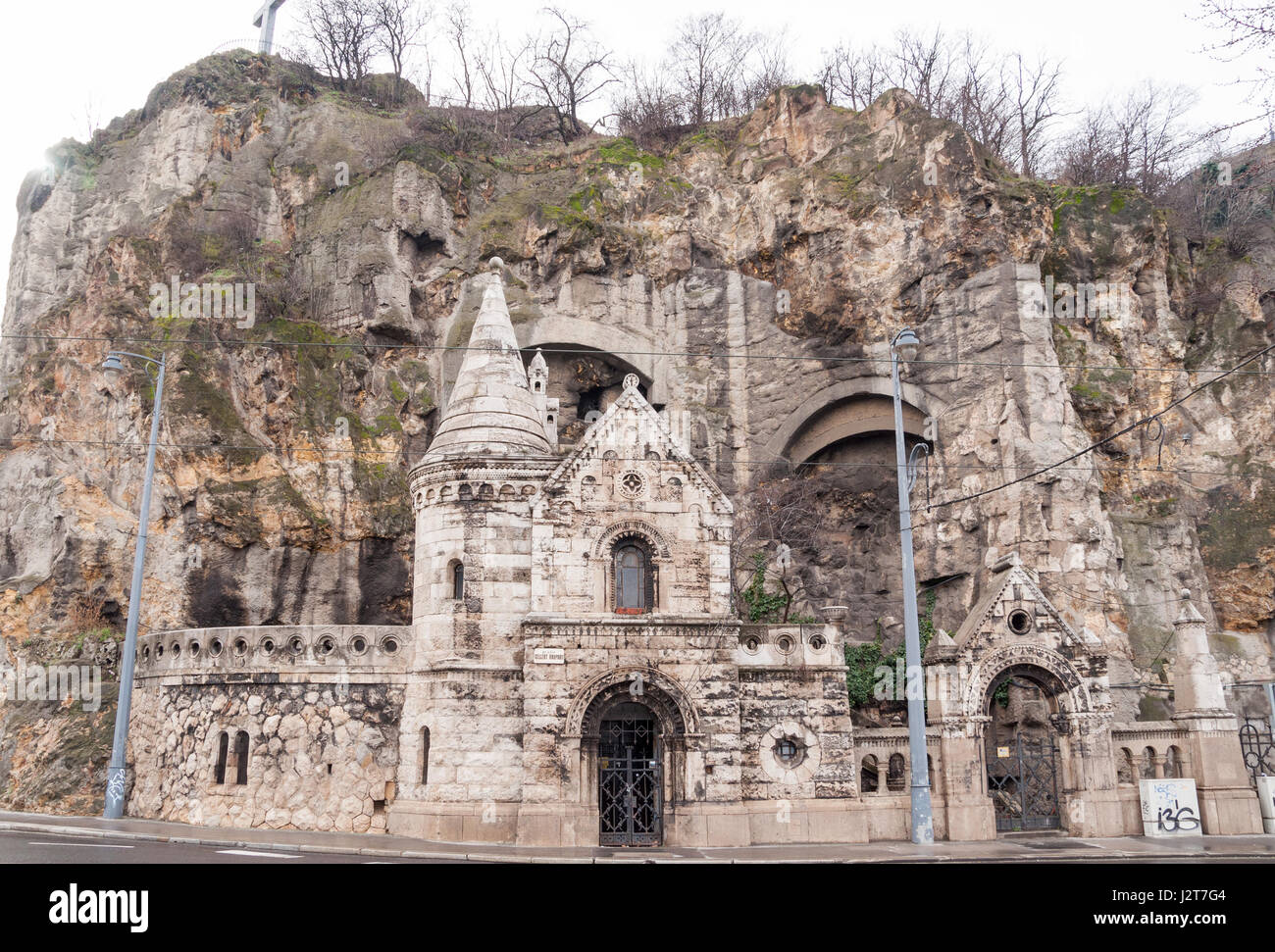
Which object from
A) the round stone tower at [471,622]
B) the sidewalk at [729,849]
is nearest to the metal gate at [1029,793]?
the sidewalk at [729,849]

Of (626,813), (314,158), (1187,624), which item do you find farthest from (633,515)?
(314,158)

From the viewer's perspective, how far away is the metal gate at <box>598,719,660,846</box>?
18.5 metres

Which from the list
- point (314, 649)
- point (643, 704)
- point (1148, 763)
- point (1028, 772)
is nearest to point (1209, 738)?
point (1148, 763)

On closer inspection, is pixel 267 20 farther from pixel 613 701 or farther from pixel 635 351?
pixel 613 701

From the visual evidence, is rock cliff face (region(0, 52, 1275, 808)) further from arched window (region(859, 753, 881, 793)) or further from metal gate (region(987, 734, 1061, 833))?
arched window (region(859, 753, 881, 793))

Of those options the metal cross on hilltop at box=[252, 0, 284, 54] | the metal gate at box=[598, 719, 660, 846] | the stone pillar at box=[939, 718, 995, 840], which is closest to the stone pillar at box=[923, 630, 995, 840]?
the stone pillar at box=[939, 718, 995, 840]

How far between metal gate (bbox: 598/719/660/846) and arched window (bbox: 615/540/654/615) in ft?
7.51

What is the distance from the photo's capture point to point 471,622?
1970 centimetres

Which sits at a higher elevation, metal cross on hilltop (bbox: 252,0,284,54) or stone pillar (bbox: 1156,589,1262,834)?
metal cross on hilltop (bbox: 252,0,284,54)

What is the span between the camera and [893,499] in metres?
33.6

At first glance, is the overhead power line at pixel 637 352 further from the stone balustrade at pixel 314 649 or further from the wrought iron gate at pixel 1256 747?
the wrought iron gate at pixel 1256 747

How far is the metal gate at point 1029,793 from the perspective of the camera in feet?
63.9

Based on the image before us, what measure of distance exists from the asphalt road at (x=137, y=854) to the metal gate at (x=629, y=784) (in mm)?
3955

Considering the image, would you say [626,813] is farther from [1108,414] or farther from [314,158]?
[314,158]
